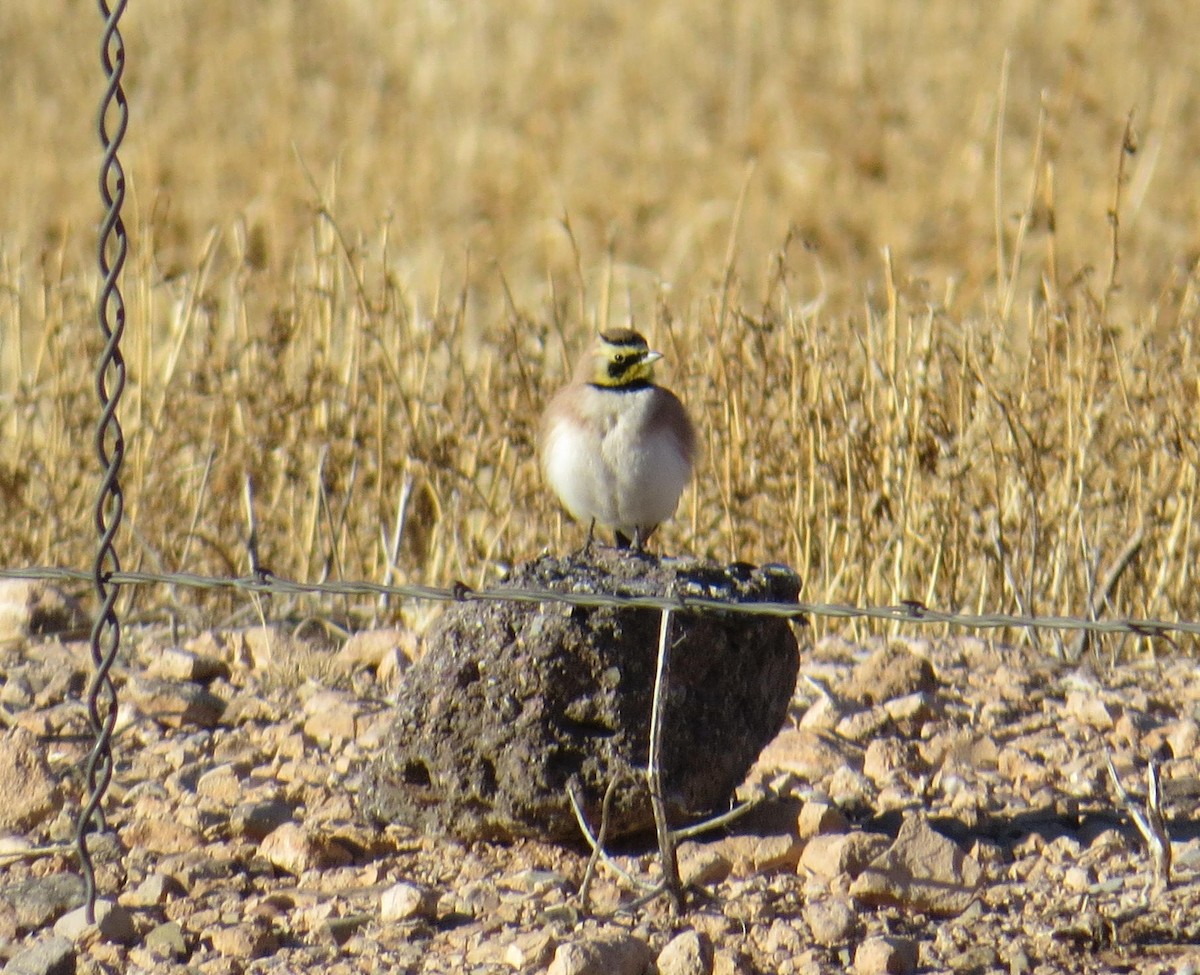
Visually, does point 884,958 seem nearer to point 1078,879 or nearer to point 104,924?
point 1078,879

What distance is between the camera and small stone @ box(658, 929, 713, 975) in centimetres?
332

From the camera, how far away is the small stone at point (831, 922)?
3.41m

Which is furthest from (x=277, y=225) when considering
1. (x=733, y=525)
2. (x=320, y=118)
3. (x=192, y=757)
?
(x=192, y=757)

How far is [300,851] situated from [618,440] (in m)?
1.82

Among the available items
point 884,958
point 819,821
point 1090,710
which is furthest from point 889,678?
point 884,958

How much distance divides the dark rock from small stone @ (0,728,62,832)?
0.87 metres

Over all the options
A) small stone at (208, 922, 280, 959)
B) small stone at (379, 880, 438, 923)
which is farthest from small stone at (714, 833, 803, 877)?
small stone at (208, 922, 280, 959)

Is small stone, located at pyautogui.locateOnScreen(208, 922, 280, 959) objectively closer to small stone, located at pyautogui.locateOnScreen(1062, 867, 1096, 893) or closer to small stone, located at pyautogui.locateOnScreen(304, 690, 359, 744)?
small stone, located at pyautogui.locateOnScreen(304, 690, 359, 744)

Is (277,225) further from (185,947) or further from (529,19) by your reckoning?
(185,947)

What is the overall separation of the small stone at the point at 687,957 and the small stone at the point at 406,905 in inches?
19.9

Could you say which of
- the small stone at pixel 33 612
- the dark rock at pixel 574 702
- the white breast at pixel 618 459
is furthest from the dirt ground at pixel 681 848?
the white breast at pixel 618 459

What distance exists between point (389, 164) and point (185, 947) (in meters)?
10.3

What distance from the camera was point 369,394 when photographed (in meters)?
6.48

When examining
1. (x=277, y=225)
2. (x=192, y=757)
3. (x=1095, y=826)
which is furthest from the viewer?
(x=277, y=225)
